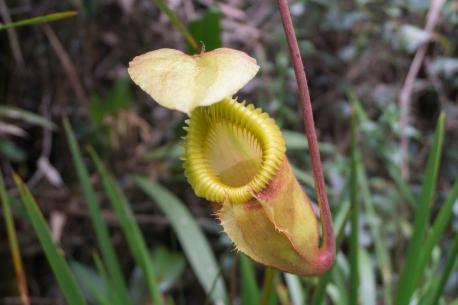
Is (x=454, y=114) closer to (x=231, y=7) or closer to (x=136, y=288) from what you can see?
(x=231, y=7)

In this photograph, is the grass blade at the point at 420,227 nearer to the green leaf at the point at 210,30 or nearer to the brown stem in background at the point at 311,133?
the brown stem in background at the point at 311,133

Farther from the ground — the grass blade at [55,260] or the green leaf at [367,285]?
the grass blade at [55,260]

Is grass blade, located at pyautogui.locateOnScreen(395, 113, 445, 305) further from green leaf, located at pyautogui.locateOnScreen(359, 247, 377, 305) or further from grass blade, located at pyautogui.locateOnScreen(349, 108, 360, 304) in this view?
green leaf, located at pyautogui.locateOnScreen(359, 247, 377, 305)

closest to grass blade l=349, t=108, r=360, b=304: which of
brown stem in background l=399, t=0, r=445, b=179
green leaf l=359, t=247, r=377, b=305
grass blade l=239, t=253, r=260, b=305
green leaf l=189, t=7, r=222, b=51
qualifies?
grass blade l=239, t=253, r=260, b=305

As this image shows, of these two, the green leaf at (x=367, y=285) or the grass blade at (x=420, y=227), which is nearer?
the grass blade at (x=420, y=227)

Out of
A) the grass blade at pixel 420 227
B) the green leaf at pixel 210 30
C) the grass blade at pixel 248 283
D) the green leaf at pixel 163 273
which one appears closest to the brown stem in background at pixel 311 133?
the grass blade at pixel 420 227

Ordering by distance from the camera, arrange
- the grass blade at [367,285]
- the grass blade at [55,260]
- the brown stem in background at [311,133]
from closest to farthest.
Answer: the brown stem in background at [311,133], the grass blade at [55,260], the grass blade at [367,285]

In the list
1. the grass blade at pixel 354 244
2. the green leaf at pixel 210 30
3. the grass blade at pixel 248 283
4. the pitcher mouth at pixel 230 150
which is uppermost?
the pitcher mouth at pixel 230 150

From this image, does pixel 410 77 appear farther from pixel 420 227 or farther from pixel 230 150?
pixel 230 150
